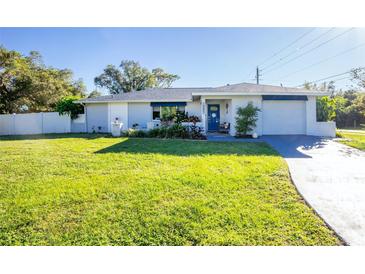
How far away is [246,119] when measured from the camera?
12.9 metres

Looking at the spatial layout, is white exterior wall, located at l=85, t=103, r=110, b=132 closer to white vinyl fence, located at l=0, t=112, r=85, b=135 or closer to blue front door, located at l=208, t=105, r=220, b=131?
white vinyl fence, located at l=0, t=112, r=85, b=135

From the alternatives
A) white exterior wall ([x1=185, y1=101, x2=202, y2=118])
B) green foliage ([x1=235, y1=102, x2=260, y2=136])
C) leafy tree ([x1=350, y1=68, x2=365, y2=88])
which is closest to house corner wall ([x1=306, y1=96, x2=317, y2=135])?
green foliage ([x1=235, y1=102, x2=260, y2=136])

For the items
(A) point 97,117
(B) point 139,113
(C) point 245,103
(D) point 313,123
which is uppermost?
(C) point 245,103

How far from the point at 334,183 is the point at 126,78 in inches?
1518

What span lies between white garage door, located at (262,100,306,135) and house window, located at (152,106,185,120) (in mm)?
6408

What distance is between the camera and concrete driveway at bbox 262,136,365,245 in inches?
136

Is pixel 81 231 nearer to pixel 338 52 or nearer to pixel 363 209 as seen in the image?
pixel 363 209

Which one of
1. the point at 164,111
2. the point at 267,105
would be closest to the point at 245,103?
the point at 267,105

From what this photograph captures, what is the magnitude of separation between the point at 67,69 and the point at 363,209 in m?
36.2

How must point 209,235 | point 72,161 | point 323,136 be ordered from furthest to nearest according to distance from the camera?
point 323,136 < point 72,161 < point 209,235

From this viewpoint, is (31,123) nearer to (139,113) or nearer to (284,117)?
(139,113)
